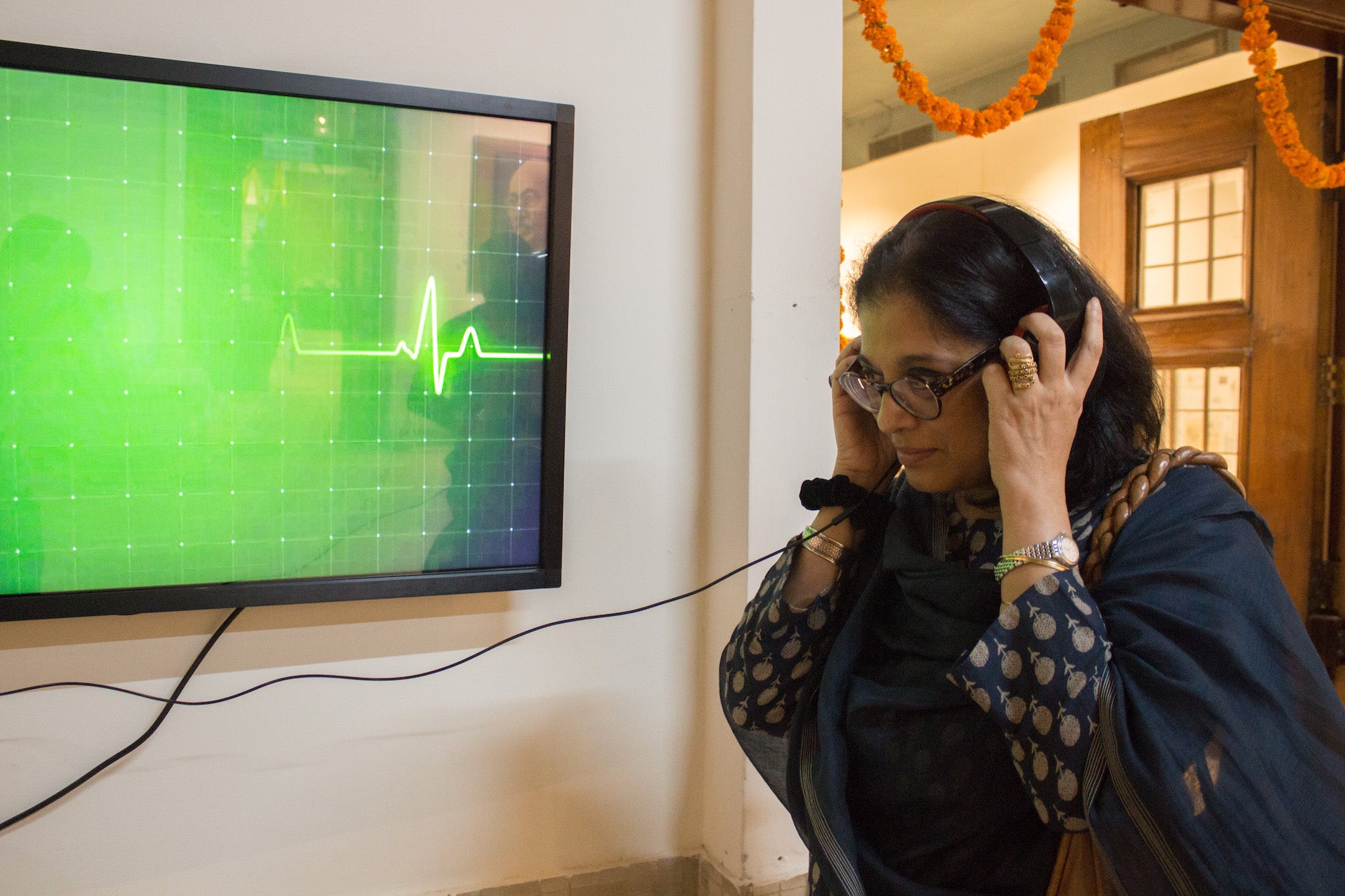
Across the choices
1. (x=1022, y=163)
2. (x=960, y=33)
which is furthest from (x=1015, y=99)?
(x=1022, y=163)

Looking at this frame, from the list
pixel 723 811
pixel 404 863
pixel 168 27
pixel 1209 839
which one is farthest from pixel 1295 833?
pixel 168 27

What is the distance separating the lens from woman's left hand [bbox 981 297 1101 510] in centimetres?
90

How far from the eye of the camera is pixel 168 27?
1.35 meters

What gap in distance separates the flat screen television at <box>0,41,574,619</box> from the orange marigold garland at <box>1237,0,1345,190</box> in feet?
7.61

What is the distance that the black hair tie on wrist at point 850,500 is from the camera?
1192 mm

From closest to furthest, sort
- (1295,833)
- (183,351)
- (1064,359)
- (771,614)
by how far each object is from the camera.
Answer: (1295,833) < (1064,359) < (771,614) < (183,351)

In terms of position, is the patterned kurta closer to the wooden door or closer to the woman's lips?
the woman's lips

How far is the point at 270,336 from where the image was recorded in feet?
4.43

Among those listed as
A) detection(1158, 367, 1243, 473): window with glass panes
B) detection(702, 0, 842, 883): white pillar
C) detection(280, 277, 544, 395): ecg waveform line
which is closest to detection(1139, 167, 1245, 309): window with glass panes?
detection(1158, 367, 1243, 473): window with glass panes

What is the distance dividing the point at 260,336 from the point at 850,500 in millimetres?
951

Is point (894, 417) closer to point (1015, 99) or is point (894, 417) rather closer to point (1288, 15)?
point (1015, 99)

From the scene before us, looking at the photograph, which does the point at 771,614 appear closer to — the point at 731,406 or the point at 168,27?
the point at 731,406

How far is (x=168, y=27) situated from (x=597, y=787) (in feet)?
4.98

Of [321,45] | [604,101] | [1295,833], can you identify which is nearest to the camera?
[1295,833]
